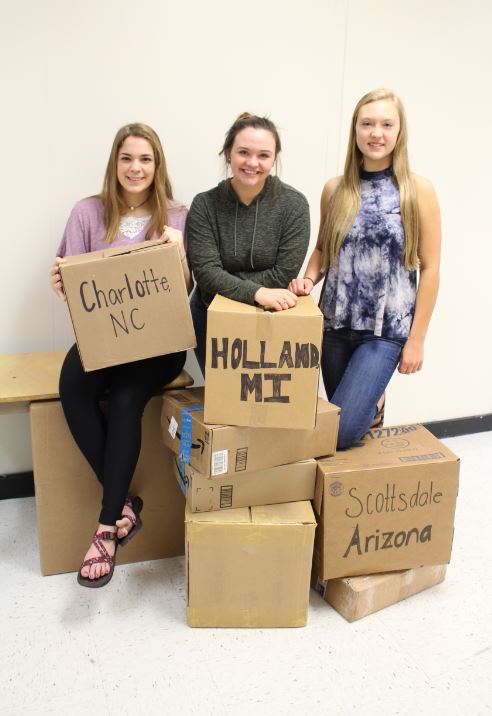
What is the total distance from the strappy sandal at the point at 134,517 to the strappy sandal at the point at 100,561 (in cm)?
5

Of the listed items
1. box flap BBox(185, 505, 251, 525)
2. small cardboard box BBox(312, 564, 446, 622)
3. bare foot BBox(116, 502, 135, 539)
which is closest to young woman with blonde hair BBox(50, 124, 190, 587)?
bare foot BBox(116, 502, 135, 539)

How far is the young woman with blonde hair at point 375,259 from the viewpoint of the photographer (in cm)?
173

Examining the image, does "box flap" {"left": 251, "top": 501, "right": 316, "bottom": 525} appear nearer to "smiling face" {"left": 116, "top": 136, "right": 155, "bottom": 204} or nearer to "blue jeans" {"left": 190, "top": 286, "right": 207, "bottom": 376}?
"blue jeans" {"left": 190, "top": 286, "right": 207, "bottom": 376}

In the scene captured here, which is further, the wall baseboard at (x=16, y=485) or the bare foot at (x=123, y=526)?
the wall baseboard at (x=16, y=485)

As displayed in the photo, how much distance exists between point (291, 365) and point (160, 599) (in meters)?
0.81

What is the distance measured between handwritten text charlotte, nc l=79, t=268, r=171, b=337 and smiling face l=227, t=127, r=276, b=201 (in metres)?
0.38

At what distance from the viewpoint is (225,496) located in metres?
1.61

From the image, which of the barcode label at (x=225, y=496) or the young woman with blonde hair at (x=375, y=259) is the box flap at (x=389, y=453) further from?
the barcode label at (x=225, y=496)

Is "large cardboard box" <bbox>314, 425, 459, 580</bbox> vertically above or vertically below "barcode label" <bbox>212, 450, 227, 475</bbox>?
below

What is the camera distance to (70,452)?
178 centimetres

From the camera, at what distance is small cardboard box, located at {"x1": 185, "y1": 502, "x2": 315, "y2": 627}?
158cm

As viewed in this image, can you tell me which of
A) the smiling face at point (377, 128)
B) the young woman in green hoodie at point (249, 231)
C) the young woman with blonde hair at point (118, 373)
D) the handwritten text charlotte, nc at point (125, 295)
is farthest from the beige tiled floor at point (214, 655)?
the smiling face at point (377, 128)

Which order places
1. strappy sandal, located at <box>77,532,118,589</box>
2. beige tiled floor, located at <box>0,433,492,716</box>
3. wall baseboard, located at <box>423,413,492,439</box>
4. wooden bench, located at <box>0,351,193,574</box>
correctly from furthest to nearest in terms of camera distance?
wall baseboard, located at <box>423,413,492,439</box> < wooden bench, located at <box>0,351,193,574</box> < strappy sandal, located at <box>77,532,118,589</box> < beige tiled floor, located at <box>0,433,492,716</box>

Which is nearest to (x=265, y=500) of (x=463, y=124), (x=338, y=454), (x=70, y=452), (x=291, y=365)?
(x=338, y=454)
